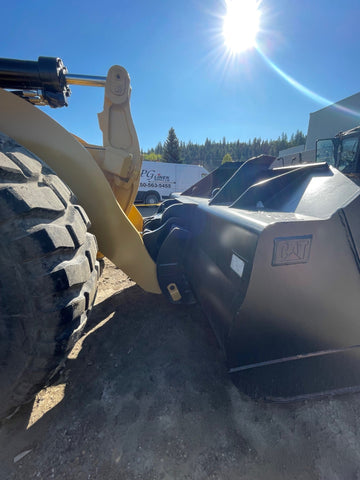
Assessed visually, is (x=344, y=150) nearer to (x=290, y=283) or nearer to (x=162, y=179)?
(x=290, y=283)

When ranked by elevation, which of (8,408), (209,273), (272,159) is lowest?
(8,408)

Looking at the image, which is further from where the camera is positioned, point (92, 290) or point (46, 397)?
point (46, 397)

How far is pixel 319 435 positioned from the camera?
1267 millimetres

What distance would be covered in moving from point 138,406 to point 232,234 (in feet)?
4.14

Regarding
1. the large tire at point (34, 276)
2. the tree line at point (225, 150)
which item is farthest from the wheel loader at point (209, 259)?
the tree line at point (225, 150)

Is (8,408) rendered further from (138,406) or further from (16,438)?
(138,406)

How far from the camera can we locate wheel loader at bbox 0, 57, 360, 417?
1.02 m

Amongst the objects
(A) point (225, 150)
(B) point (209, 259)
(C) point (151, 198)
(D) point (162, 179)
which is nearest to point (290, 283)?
(B) point (209, 259)

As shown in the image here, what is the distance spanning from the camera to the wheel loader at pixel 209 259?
1.02 metres

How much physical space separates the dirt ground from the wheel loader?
8.5 inches

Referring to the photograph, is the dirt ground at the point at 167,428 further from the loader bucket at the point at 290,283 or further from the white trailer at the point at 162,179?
the white trailer at the point at 162,179

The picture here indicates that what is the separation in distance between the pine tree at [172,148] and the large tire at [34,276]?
48.2 m

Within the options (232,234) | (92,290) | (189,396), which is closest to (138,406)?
(189,396)

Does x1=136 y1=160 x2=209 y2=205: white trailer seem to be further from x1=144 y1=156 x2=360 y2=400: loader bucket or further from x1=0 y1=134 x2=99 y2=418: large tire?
x1=0 y1=134 x2=99 y2=418: large tire
